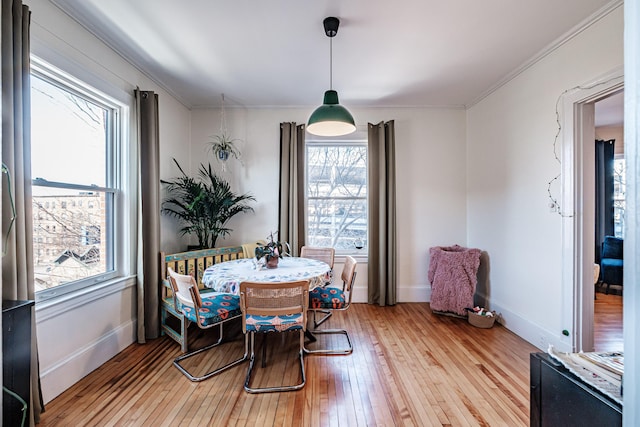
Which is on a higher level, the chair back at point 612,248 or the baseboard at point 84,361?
the chair back at point 612,248

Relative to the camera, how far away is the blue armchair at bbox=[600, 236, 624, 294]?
438cm

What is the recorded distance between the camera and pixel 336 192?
13.9 ft

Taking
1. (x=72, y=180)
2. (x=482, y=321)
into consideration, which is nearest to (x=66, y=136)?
(x=72, y=180)

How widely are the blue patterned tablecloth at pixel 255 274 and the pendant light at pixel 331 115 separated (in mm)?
1268

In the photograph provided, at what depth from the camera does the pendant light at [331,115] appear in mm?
2248

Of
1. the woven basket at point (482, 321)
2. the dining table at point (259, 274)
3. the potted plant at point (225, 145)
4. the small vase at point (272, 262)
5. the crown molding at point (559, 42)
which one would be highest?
the crown molding at point (559, 42)

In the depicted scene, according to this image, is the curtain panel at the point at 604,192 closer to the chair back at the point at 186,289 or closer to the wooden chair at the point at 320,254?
the wooden chair at the point at 320,254

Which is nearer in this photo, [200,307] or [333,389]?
[333,389]

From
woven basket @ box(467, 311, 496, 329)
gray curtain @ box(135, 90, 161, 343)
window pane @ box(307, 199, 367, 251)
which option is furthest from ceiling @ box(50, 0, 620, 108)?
woven basket @ box(467, 311, 496, 329)

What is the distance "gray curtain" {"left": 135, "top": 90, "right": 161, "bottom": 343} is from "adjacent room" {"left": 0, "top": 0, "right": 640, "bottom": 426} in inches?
0.8

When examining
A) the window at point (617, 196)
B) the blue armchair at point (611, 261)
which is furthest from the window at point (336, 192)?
the window at point (617, 196)

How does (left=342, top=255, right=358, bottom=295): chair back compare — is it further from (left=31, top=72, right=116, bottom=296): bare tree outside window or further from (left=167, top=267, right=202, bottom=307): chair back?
(left=31, top=72, right=116, bottom=296): bare tree outside window

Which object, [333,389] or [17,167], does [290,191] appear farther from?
[17,167]

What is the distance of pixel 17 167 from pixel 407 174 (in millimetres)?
3853
